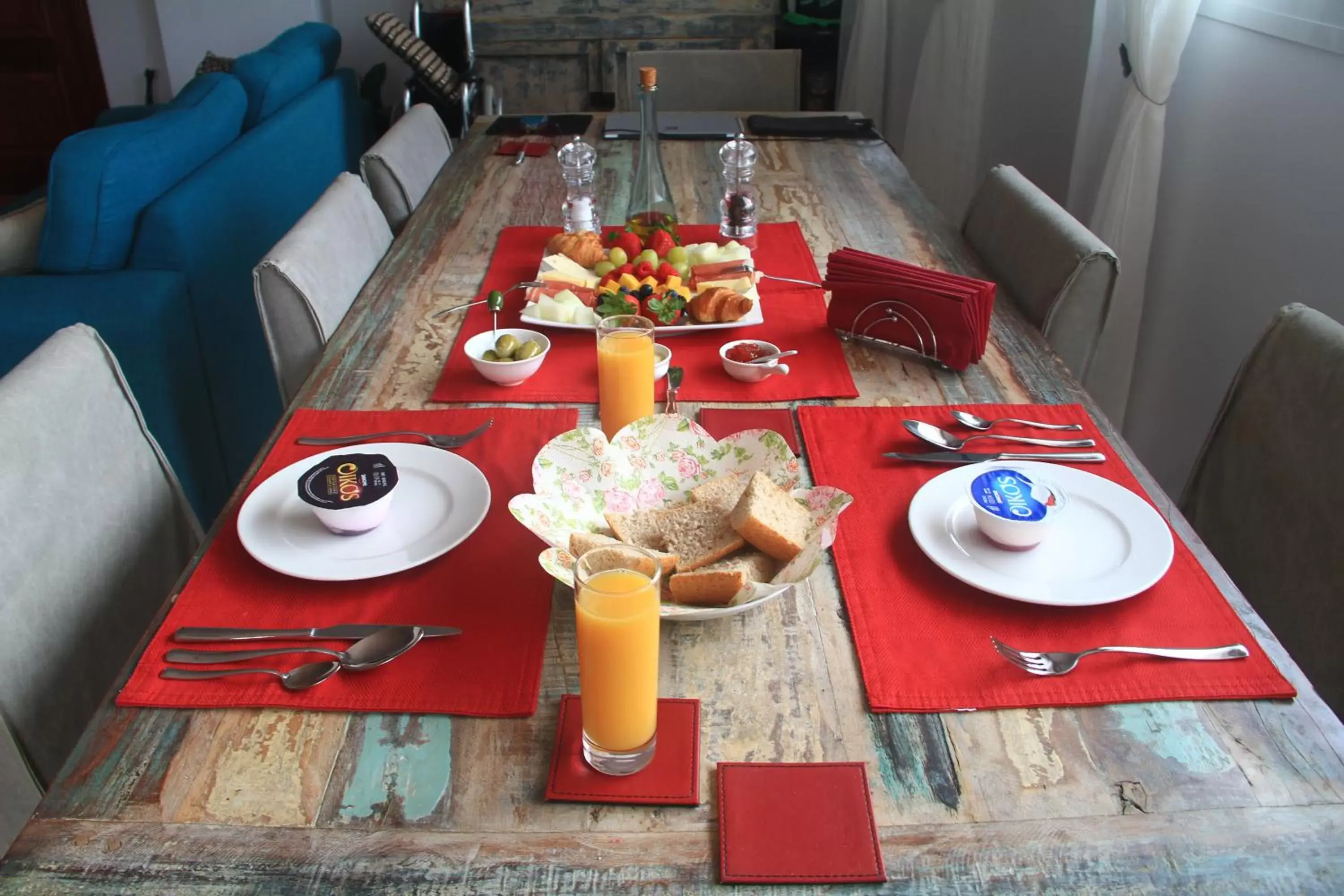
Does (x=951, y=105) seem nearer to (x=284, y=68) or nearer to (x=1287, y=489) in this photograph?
(x=284, y=68)

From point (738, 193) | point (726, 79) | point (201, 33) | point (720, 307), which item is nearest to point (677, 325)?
point (720, 307)

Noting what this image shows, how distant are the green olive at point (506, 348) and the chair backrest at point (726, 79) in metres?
1.80

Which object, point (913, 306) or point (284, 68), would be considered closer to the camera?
point (913, 306)

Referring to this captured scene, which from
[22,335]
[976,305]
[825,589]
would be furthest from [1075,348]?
[22,335]

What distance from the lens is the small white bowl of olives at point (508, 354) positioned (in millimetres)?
1321

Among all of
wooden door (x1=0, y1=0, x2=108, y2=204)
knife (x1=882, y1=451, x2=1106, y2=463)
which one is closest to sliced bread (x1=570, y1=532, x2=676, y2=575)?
knife (x1=882, y1=451, x2=1106, y2=463)

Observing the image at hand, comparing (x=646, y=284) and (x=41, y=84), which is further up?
(x=646, y=284)

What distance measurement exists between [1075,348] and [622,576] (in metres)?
1.04

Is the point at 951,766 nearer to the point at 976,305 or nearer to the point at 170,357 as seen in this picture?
the point at 976,305

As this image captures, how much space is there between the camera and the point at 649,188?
1923 millimetres

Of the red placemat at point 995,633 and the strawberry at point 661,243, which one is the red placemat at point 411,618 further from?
the strawberry at point 661,243

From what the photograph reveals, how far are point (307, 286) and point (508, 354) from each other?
1.11ft

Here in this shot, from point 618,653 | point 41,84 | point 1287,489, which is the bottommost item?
point 41,84

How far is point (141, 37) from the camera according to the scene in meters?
4.67
